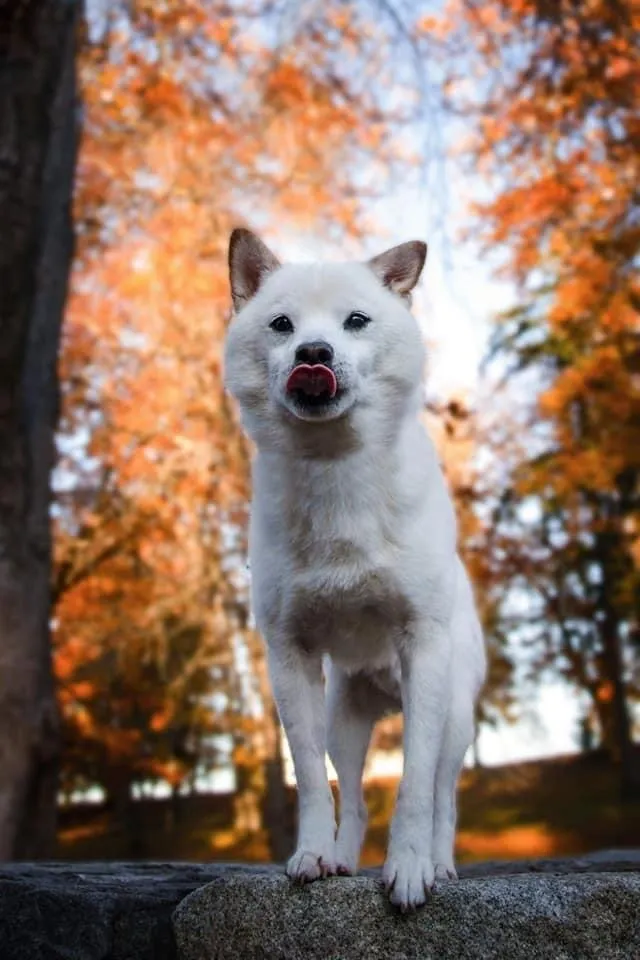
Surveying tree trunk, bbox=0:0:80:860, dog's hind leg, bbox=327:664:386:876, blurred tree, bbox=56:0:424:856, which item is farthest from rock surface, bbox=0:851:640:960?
blurred tree, bbox=56:0:424:856

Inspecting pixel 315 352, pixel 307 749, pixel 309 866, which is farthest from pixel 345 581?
pixel 309 866

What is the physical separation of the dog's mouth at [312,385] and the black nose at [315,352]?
0.01m

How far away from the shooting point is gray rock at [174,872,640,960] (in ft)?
7.82

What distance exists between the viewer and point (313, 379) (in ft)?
7.61

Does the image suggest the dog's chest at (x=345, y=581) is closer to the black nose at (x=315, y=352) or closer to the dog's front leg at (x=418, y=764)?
the dog's front leg at (x=418, y=764)

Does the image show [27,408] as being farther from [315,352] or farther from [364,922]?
[364,922]

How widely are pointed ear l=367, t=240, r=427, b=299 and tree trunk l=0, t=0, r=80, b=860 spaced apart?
278 cm

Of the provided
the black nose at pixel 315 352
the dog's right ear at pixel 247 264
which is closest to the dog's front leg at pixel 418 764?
the black nose at pixel 315 352

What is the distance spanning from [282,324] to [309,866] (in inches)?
52.4

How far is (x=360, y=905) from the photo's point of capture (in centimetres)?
243

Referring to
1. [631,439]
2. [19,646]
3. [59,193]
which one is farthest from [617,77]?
[19,646]

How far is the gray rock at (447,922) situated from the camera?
2.38 meters

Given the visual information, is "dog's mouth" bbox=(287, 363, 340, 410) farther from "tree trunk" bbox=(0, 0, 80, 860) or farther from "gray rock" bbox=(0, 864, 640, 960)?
"tree trunk" bbox=(0, 0, 80, 860)

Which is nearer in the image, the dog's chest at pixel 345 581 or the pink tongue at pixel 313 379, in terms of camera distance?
the pink tongue at pixel 313 379
